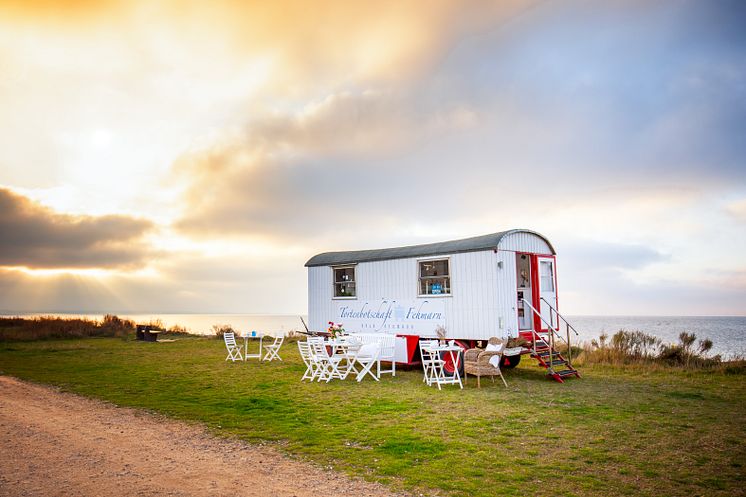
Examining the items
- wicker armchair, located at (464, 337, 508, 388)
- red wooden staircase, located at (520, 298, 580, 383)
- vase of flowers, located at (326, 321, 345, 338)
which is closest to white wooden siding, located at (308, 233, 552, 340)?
red wooden staircase, located at (520, 298, 580, 383)

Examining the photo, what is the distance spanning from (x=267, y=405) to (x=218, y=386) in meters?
2.35

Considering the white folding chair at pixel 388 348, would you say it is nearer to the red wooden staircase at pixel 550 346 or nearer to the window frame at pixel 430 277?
the window frame at pixel 430 277

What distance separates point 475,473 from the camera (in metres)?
4.37

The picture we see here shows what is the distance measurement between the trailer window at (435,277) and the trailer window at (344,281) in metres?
2.49

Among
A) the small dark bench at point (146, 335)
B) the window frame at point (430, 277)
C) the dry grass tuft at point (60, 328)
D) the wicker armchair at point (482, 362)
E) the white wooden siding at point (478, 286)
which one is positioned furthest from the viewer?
the dry grass tuft at point (60, 328)

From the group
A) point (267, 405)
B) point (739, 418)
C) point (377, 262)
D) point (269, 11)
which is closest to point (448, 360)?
point (377, 262)

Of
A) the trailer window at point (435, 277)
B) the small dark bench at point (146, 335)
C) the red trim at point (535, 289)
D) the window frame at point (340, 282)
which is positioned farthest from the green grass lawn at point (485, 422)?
the small dark bench at point (146, 335)

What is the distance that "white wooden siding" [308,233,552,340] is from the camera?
1040cm

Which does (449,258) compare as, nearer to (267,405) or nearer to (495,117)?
(495,117)

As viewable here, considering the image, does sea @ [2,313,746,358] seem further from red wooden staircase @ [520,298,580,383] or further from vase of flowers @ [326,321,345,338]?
red wooden staircase @ [520,298,580,383]

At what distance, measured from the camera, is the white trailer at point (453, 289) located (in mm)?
10516

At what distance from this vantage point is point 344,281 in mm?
13961

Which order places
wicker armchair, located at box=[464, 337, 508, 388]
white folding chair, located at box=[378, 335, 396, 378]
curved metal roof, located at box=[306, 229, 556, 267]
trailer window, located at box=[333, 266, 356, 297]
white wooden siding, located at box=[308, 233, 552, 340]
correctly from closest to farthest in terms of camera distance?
wicker armchair, located at box=[464, 337, 508, 388], white wooden siding, located at box=[308, 233, 552, 340], curved metal roof, located at box=[306, 229, 556, 267], white folding chair, located at box=[378, 335, 396, 378], trailer window, located at box=[333, 266, 356, 297]

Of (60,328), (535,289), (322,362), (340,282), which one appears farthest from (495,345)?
(60,328)
